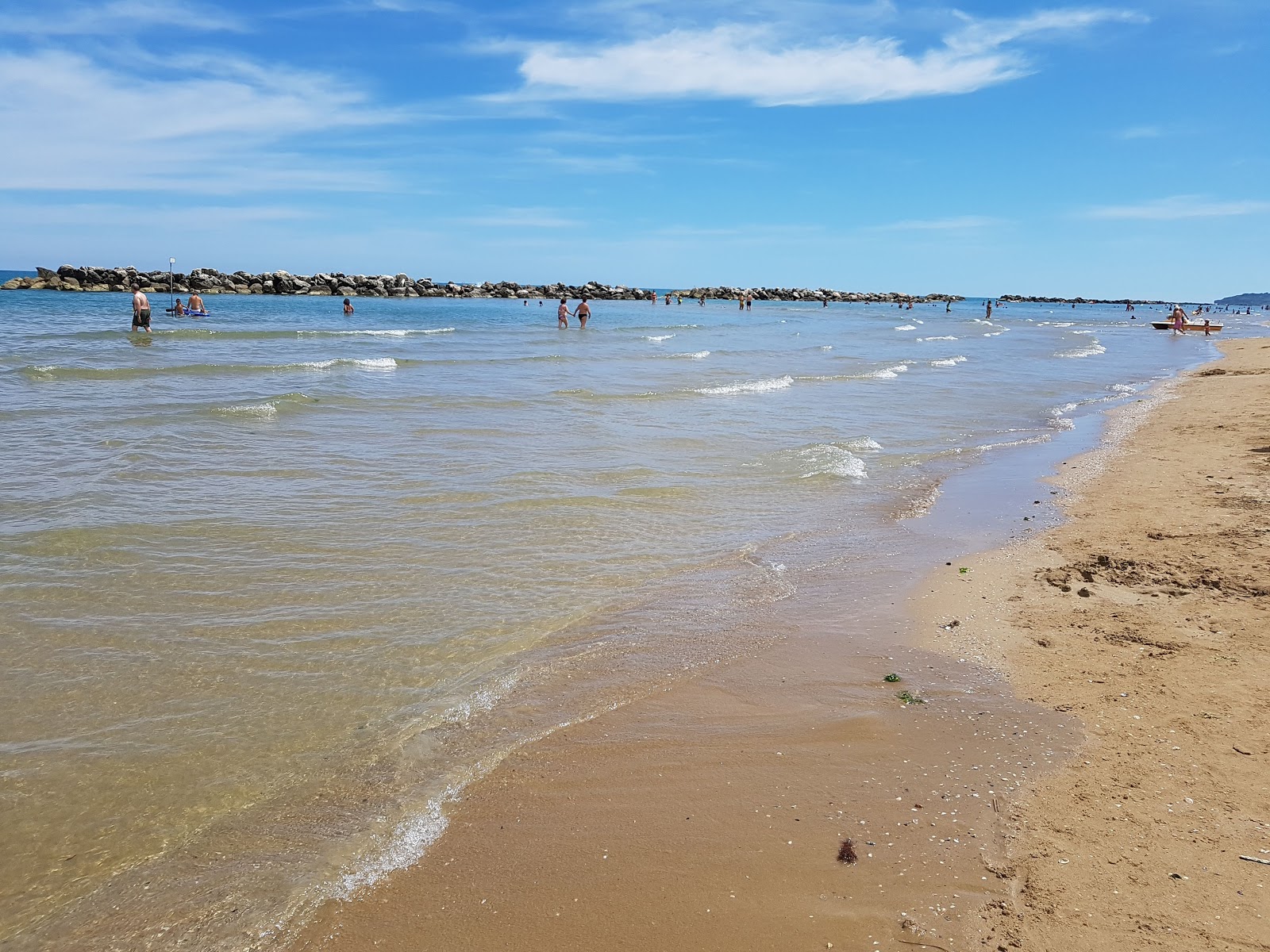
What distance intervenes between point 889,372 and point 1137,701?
81.5 ft

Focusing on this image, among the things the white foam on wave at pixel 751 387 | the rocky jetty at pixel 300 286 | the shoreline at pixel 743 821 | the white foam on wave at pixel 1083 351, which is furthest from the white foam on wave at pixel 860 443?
the rocky jetty at pixel 300 286

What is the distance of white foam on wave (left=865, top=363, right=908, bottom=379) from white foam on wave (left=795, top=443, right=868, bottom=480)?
1424cm

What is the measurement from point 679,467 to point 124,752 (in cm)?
847

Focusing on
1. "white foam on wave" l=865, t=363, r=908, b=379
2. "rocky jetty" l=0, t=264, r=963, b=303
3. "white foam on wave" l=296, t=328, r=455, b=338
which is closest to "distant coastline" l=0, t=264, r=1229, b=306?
"rocky jetty" l=0, t=264, r=963, b=303

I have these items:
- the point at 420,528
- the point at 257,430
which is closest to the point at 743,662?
the point at 420,528

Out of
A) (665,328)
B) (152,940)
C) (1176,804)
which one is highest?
(665,328)

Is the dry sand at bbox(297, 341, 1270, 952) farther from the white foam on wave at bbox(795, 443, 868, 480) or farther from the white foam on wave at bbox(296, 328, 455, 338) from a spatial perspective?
the white foam on wave at bbox(296, 328, 455, 338)

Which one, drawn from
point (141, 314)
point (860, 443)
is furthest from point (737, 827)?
point (141, 314)

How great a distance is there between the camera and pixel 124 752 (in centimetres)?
427

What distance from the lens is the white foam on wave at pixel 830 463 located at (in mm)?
11609

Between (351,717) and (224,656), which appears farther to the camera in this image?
(224,656)

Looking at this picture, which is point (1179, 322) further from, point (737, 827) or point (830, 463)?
point (737, 827)

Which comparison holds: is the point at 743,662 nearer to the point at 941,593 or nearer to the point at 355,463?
the point at 941,593

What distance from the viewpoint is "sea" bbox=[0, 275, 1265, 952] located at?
360cm
